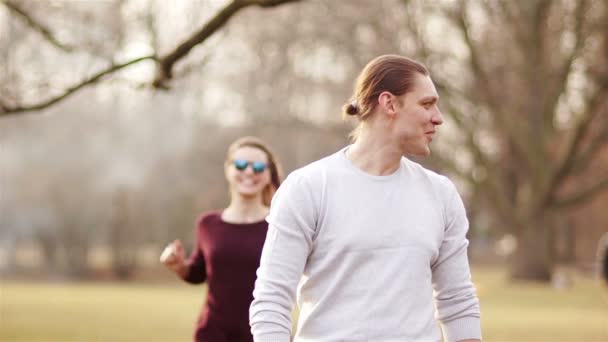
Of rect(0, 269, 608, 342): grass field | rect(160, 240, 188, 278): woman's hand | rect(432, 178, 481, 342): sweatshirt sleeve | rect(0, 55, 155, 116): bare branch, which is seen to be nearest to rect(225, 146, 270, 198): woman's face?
rect(160, 240, 188, 278): woman's hand

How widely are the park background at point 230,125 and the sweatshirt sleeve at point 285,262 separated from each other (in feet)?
17.3

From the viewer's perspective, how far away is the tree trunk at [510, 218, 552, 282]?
34938mm

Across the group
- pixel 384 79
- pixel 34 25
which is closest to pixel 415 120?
pixel 384 79

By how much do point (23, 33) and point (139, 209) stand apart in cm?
3627

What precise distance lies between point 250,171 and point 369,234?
4.02 m

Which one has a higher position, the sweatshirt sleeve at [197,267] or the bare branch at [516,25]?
the bare branch at [516,25]

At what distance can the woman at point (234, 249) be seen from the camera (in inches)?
279

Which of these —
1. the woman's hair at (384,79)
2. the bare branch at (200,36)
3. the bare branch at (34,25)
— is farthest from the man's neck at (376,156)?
the bare branch at (34,25)

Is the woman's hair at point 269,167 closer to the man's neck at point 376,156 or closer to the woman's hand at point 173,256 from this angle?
the woman's hand at point 173,256

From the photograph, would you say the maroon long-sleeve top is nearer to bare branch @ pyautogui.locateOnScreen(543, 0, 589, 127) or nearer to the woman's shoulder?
the woman's shoulder

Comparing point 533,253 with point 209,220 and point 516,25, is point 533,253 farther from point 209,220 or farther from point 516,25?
point 209,220

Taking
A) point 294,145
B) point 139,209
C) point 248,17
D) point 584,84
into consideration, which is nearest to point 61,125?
point 139,209

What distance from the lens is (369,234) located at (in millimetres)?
3797

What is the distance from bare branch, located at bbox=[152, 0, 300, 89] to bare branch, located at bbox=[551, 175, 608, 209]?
24.9 meters
